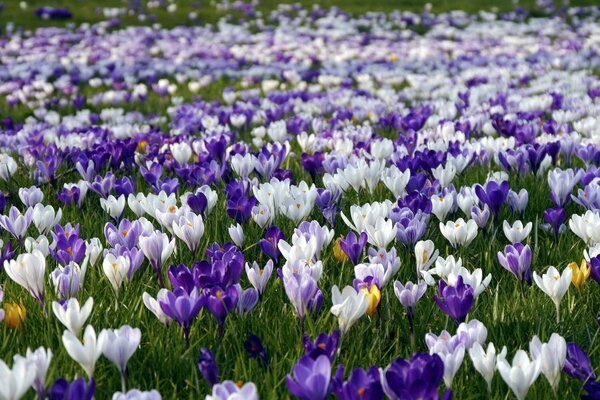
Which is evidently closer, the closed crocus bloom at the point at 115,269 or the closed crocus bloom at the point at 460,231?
the closed crocus bloom at the point at 115,269

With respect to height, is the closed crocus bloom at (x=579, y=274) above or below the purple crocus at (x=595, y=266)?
below

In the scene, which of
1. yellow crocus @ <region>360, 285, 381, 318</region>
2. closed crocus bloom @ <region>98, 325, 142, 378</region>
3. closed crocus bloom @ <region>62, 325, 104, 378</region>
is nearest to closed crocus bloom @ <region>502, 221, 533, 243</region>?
yellow crocus @ <region>360, 285, 381, 318</region>

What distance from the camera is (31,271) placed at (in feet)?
9.12

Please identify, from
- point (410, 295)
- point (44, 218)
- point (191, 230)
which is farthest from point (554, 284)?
point (44, 218)

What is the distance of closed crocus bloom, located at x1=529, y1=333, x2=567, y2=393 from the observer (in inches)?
84.8

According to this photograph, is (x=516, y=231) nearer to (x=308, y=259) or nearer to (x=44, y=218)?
(x=308, y=259)

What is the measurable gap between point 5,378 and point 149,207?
2.02m

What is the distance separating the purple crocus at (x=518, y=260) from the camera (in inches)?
118

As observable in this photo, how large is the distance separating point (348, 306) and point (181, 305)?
0.58 meters

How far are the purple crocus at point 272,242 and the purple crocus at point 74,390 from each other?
1.38m

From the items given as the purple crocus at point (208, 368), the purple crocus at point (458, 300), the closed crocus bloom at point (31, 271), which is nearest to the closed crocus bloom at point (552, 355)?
the purple crocus at point (458, 300)

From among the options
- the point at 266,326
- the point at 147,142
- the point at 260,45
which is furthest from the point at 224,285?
the point at 260,45

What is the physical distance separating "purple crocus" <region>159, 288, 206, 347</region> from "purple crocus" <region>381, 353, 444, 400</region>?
2.59 feet

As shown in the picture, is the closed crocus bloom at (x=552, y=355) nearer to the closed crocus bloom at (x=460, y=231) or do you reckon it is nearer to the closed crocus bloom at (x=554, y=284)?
the closed crocus bloom at (x=554, y=284)
